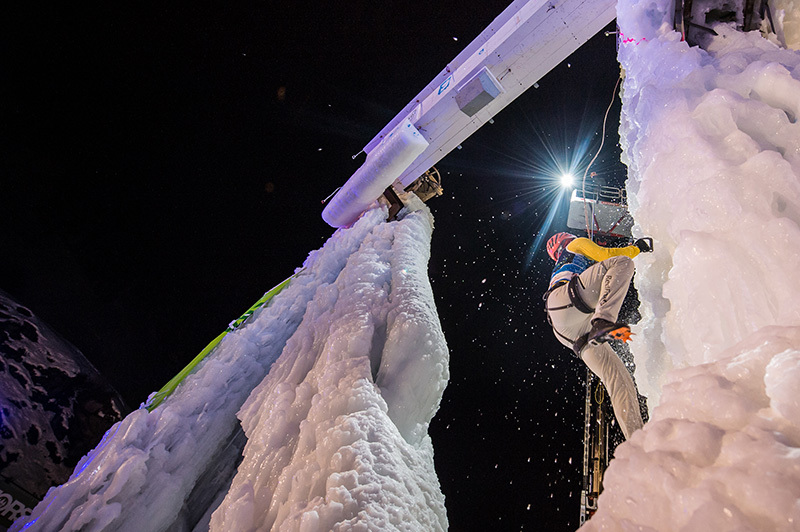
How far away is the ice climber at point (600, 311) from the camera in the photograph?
8.89ft

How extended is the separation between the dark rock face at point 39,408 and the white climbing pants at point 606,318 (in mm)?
5807

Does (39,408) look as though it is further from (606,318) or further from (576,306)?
(606,318)

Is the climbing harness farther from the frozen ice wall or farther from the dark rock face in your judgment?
the dark rock face

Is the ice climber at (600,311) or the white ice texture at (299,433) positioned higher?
the ice climber at (600,311)

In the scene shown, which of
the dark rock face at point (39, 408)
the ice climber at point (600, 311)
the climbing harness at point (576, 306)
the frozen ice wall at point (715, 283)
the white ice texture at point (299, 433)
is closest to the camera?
the frozen ice wall at point (715, 283)

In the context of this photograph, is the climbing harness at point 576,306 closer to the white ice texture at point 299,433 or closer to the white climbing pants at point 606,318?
the white climbing pants at point 606,318

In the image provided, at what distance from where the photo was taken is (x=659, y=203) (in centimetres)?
181

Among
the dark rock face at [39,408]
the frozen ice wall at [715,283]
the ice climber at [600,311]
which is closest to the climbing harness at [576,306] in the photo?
the ice climber at [600,311]

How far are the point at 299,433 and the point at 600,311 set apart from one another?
7.69ft

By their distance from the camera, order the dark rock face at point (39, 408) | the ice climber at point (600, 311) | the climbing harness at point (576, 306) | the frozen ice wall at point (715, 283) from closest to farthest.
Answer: the frozen ice wall at point (715, 283) < the ice climber at point (600, 311) < the climbing harness at point (576, 306) < the dark rock face at point (39, 408)

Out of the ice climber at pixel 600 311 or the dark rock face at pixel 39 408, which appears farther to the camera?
the dark rock face at pixel 39 408

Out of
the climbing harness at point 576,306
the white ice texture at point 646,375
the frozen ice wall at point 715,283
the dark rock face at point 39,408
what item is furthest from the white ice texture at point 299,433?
the dark rock face at point 39,408

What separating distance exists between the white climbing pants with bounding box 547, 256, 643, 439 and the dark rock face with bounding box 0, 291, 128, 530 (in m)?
5.81

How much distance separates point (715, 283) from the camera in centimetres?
137
